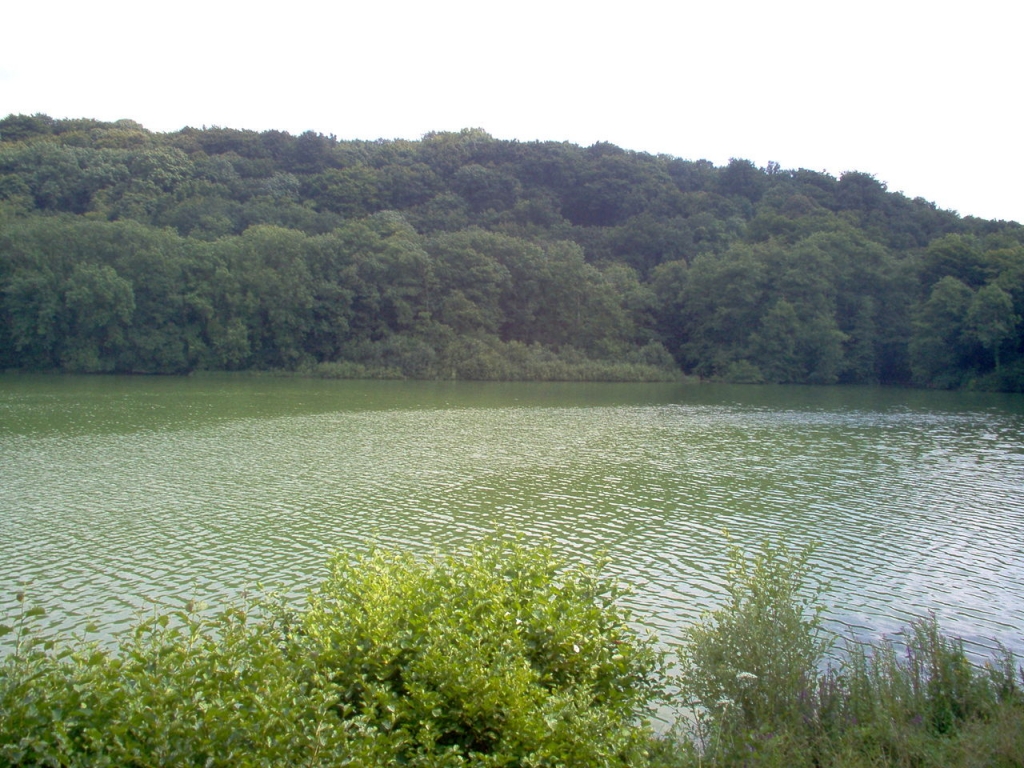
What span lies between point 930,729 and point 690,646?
186cm

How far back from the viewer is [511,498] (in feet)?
52.9

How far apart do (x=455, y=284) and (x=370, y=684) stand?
52723 millimetres

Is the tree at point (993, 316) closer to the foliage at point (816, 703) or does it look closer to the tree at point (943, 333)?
the tree at point (943, 333)

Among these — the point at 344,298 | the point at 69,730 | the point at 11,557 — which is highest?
the point at 344,298

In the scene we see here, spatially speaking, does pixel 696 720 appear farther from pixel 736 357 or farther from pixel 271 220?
pixel 271 220

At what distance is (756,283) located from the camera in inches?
2258

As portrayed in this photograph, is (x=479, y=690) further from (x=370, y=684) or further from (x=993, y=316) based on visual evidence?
(x=993, y=316)

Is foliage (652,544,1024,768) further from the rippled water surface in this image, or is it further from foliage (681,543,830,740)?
the rippled water surface

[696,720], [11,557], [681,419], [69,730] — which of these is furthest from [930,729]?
[681,419]

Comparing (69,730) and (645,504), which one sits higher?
(69,730)

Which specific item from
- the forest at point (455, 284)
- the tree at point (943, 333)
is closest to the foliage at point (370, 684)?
the forest at point (455, 284)

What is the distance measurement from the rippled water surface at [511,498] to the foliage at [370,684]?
1.85 m

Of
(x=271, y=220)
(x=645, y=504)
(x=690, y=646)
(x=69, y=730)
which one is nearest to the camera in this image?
(x=69, y=730)

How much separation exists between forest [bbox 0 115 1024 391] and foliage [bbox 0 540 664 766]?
47350 mm
